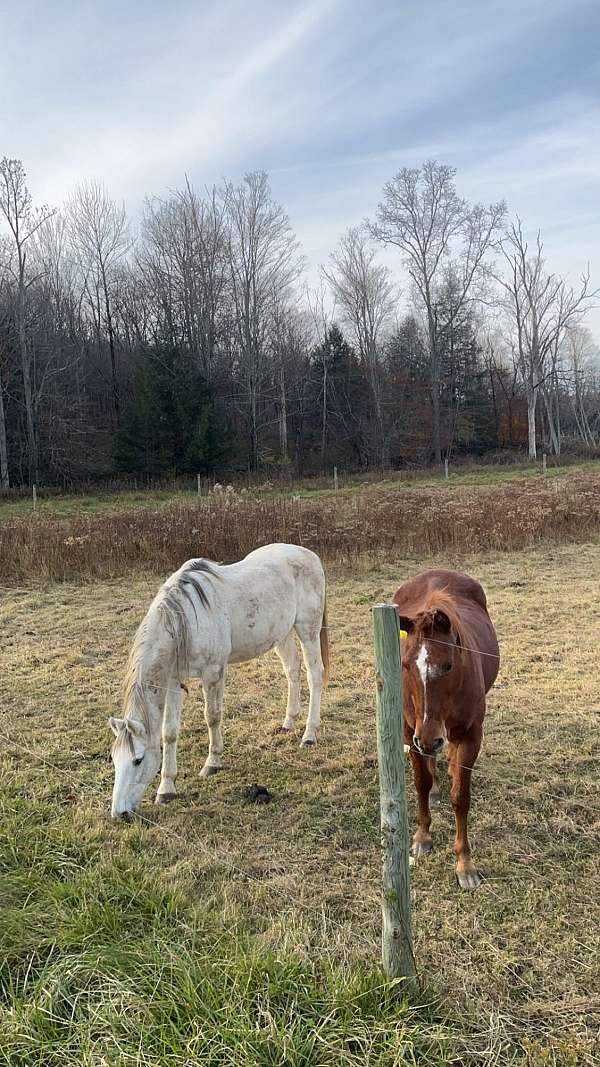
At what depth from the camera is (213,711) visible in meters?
4.43

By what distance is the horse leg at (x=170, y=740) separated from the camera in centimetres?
412

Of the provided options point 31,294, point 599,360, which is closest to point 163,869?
point 31,294

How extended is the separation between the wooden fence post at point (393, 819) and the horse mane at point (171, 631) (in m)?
1.78

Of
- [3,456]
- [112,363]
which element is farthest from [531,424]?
[3,456]

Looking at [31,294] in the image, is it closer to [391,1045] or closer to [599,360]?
[391,1045]

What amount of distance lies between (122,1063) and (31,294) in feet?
108

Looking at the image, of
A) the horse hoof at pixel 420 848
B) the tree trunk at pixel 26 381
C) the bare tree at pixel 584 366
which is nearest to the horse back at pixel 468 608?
the horse hoof at pixel 420 848

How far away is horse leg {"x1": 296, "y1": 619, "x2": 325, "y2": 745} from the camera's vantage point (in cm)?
491

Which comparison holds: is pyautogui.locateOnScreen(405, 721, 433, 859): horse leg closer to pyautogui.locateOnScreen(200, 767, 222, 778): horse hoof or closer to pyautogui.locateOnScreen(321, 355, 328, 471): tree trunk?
pyautogui.locateOnScreen(200, 767, 222, 778): horse hoof

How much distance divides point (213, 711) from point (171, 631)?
2.34ft

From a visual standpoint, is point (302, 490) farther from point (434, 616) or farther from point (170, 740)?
point (434, 616)

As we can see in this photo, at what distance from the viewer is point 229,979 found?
2467 millimetres

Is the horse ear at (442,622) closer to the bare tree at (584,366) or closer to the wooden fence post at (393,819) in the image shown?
the wooden fence post at (393,819)

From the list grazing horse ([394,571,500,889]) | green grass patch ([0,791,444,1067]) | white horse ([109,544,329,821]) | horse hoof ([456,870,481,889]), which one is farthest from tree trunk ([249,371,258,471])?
green grass patch ([0,791,444,1067])
